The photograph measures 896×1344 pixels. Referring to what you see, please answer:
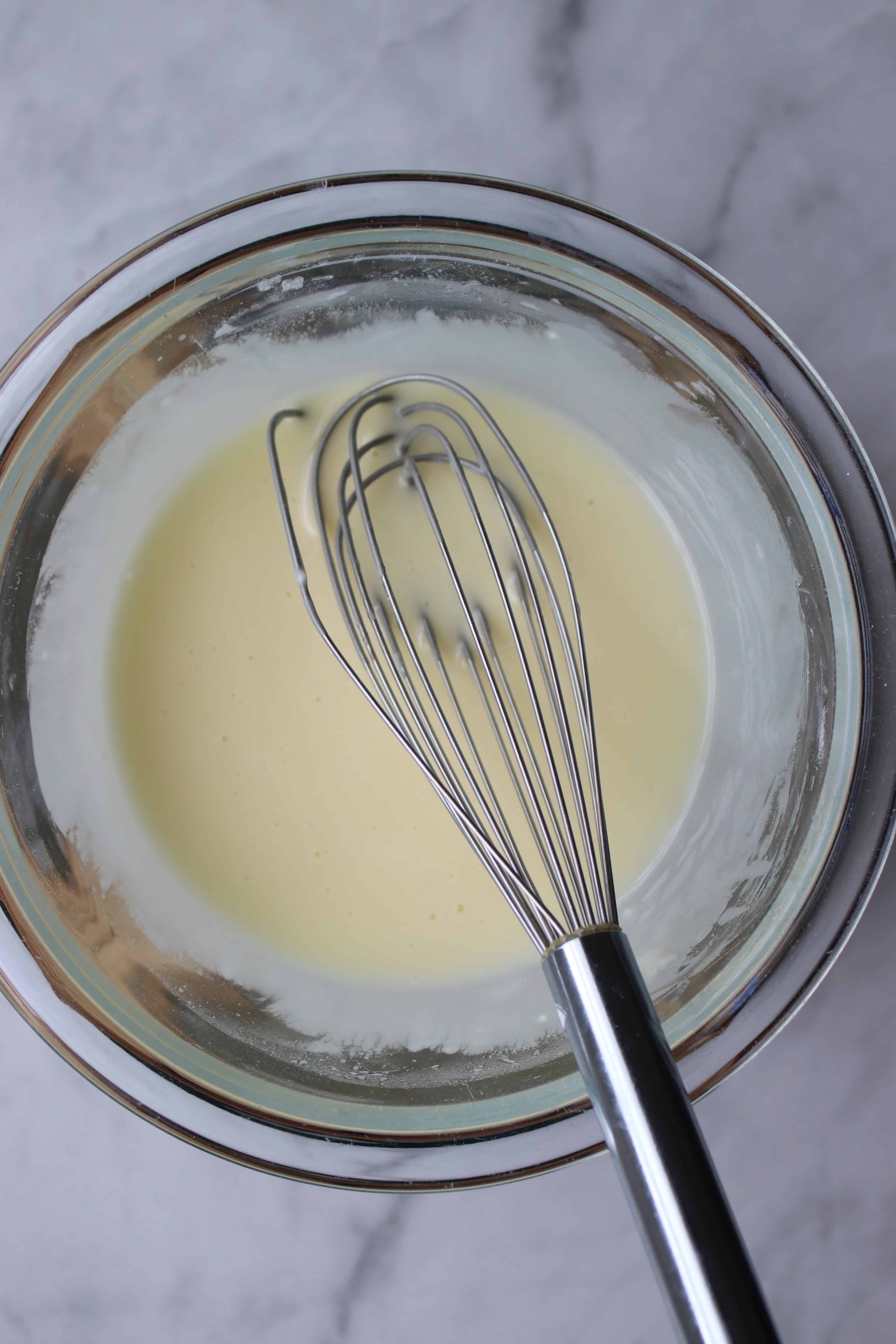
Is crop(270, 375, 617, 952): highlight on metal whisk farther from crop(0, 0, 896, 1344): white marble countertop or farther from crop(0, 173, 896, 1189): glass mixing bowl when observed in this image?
crop(0, 0, 896, 1344): white marble countertop

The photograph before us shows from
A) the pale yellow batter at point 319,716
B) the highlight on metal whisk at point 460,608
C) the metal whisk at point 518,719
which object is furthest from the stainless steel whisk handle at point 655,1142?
the pale yellow batter at point 319,716


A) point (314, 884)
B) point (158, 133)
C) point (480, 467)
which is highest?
point (158, 133)

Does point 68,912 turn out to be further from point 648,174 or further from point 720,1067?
point 648,174

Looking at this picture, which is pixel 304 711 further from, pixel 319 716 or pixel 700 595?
pixel 700 595

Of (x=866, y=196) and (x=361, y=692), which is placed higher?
(x=866, y=196)

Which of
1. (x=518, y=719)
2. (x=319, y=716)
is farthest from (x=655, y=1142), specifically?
(x=319, y=716)

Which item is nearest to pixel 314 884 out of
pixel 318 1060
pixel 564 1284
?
pixel 318 1060

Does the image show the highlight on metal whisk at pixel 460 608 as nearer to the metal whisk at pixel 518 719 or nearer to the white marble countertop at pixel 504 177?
the metal whisk at pixel 518 719
